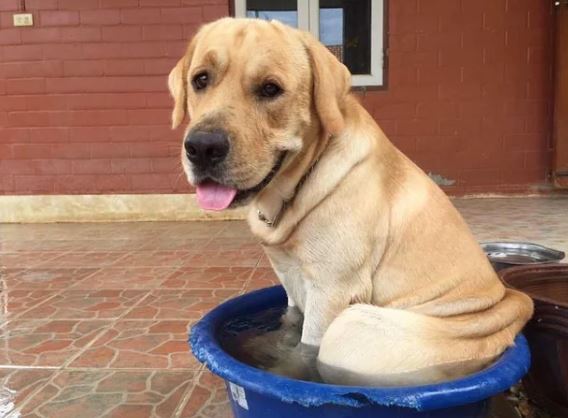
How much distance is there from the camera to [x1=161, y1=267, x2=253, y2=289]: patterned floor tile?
3.73 metres

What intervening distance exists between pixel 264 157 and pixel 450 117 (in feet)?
15.7

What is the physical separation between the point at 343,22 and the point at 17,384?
473cm

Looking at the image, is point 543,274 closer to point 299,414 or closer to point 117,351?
point 299,414

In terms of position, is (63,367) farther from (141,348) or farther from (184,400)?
(184,400)

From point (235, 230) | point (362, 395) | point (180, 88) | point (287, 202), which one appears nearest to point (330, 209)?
point (287, 202)

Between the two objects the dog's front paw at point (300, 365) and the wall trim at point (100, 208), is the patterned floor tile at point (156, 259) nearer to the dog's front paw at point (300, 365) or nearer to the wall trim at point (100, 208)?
the wall trim at point (100, 208)

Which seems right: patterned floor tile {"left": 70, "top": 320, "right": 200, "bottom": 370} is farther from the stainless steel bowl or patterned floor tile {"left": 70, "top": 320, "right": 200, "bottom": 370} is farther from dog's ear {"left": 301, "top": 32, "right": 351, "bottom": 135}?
the stainless steel bowl

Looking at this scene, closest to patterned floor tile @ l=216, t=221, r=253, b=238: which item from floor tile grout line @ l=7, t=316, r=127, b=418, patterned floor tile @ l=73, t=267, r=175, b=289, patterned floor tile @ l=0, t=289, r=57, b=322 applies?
patterned floor tile @ l=73, t=267, r=175, b=289

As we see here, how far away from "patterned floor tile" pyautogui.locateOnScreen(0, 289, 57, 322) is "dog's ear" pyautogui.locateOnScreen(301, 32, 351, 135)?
235cm

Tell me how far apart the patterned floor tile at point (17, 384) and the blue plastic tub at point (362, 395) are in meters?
1.11

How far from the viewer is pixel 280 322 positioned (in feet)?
7.20

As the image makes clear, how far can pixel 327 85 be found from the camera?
69.9 inches

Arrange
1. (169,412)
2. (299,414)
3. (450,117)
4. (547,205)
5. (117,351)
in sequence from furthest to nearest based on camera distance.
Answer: (450,117), (547,205), (117,351), (169,412), (299,414)

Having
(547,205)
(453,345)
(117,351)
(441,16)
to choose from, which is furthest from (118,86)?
(453,345)
